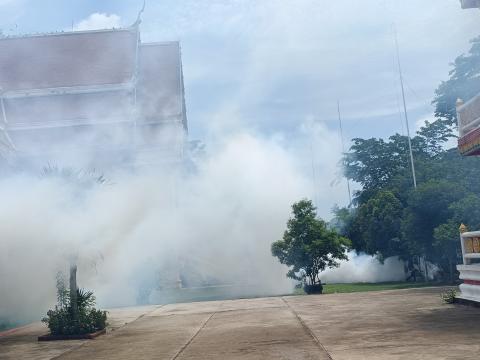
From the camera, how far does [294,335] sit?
26.5ft

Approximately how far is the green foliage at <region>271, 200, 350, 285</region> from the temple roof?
37.0 feet

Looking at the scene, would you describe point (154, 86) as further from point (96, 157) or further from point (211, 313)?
point (211, 313)

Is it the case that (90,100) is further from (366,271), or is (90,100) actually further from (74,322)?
(366,271)

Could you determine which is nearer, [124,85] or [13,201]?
[13,201]

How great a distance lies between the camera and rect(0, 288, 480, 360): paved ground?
21.0ft

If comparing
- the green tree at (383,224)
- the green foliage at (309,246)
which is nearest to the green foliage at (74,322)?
the green foliage at (309,246)

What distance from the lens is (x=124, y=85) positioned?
24422 millimetres

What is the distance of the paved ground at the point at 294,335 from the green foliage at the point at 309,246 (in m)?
5.78

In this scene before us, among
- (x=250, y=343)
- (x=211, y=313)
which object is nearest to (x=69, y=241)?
(x=211, y=313)

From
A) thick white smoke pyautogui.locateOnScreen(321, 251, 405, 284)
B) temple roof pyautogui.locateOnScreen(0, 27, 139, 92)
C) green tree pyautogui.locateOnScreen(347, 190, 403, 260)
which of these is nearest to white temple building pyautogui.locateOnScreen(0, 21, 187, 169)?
temple roof pyautogui.locateOnScreen(0, 27, 139, 92)

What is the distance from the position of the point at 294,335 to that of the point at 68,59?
72.7 ft

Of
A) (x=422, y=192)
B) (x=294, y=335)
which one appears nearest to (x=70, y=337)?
(x=294, y=335)

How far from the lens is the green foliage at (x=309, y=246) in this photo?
18641mm

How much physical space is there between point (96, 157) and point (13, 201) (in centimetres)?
719
